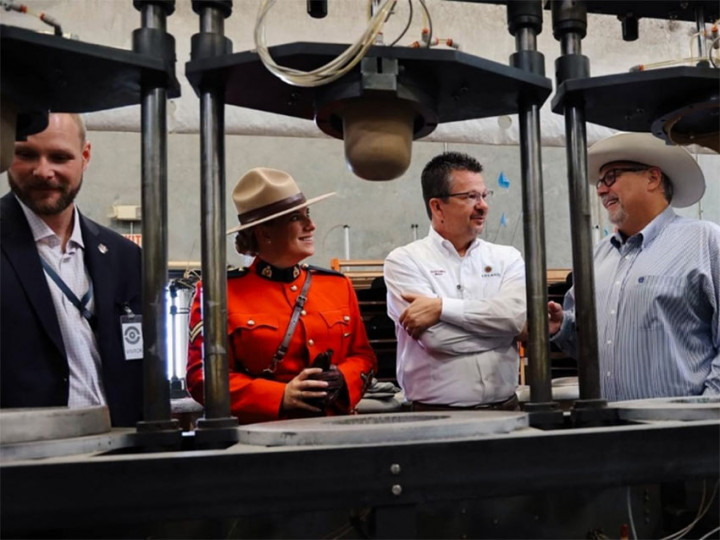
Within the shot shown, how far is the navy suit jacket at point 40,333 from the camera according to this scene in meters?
1.56

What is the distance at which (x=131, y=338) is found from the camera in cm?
149

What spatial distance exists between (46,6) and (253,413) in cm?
96

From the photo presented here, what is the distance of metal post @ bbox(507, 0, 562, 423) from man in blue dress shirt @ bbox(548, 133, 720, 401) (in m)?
0.61

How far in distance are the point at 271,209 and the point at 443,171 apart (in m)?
0.68

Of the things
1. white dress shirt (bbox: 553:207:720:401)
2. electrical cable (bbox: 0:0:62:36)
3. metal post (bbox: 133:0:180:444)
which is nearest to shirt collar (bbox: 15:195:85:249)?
electrical cable (bbox: 0:0:62:36)

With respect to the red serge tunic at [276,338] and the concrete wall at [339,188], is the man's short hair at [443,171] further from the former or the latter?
the concrete wall at [339,188]

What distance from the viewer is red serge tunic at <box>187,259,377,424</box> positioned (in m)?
1.75

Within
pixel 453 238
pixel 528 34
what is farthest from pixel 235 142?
pixel 528 34

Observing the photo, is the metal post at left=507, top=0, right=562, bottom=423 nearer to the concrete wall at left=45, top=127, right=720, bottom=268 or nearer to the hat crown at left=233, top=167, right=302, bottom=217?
the hat crown at left=233, top=167, right=302, bottom=217

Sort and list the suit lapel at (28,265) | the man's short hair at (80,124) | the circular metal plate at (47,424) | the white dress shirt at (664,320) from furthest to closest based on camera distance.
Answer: the white dress shirt at (664,320), the man's short hair at (80,124), the suit lapel at (28,265), the circular metal plate at (47,424)

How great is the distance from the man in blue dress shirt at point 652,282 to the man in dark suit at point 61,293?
1.01 meters

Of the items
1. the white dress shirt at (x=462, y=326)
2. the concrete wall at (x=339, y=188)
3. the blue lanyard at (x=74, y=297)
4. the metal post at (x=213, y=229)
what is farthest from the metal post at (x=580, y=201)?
the concrete wall at (x=339, y=188)

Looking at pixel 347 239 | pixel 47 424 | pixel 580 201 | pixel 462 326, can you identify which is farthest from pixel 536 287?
pixel 347 239

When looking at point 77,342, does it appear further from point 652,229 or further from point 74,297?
point 652,229
